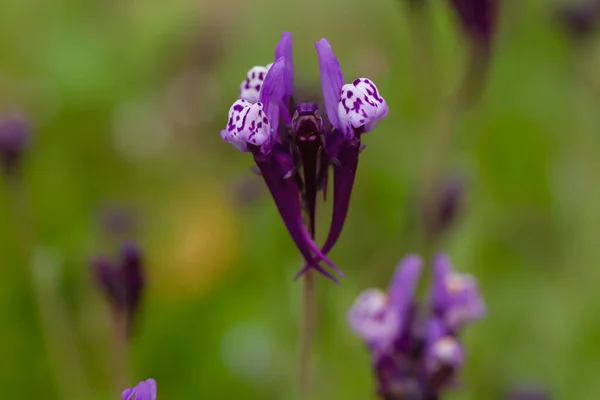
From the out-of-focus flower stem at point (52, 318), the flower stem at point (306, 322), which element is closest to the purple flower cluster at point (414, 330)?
the flower stem at point (306, 322)

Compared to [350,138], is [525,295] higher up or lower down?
lower down

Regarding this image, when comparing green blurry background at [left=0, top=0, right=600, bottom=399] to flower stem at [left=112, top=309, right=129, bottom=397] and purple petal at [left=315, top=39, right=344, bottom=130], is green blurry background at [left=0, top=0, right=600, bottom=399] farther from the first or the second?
purple petal at [left=315, top=39, right=344, bottom=130]

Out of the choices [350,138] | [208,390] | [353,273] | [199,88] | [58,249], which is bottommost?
[208,390]

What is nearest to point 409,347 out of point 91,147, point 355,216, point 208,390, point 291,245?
point 208,390

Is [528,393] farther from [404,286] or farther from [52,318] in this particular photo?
[52,318]

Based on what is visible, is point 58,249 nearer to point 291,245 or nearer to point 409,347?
point 291,245

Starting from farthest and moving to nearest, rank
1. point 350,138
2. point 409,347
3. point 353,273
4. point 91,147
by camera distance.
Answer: point 91,147
point 353,273
point 409,347
point 350,138

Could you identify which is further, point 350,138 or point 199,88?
point 199,88

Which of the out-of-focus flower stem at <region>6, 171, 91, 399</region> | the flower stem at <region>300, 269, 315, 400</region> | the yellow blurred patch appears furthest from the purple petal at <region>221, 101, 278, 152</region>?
the yellow blurred patch
